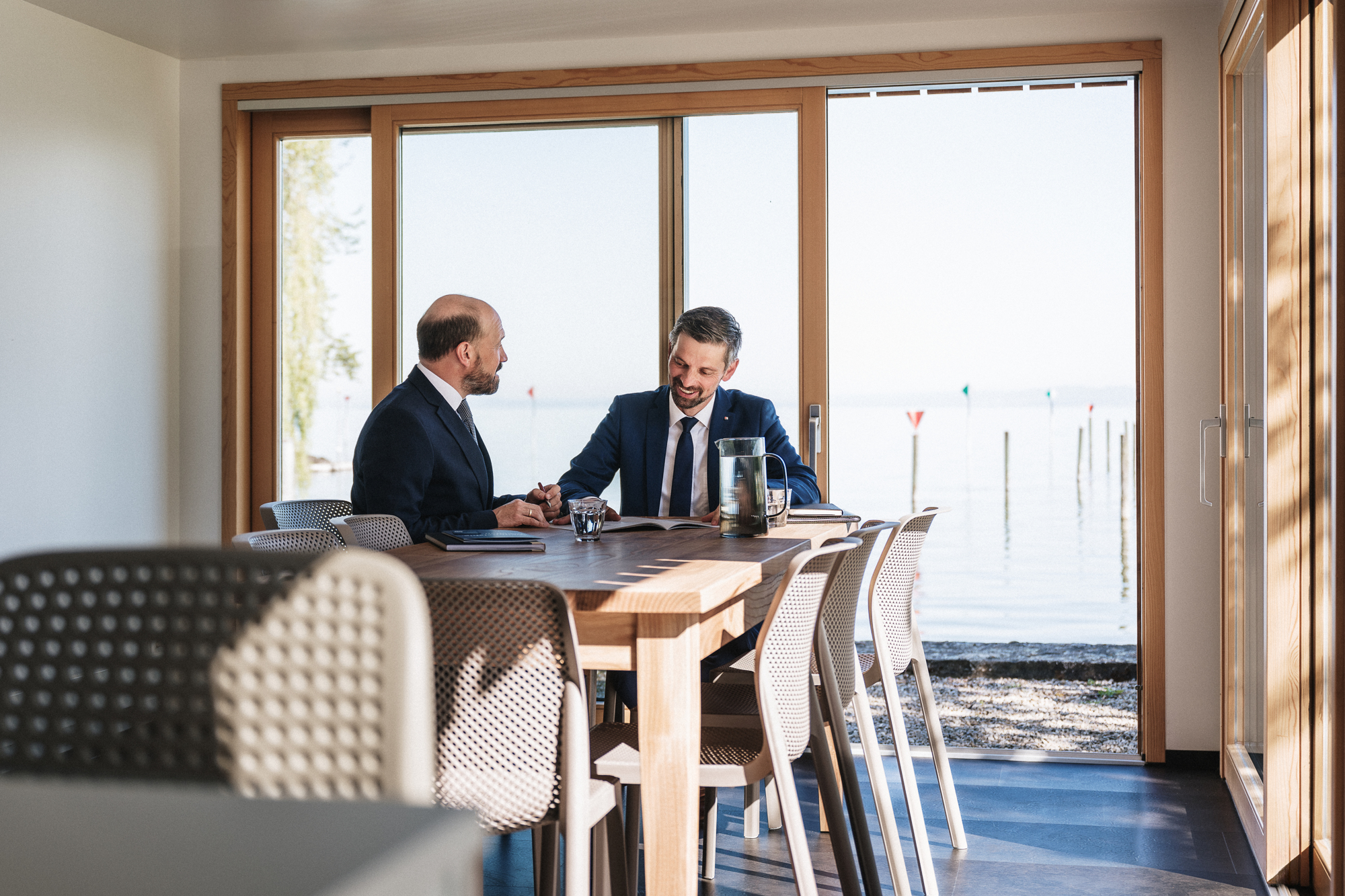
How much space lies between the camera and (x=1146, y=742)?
4.01 metres

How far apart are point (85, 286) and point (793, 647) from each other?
340 cm

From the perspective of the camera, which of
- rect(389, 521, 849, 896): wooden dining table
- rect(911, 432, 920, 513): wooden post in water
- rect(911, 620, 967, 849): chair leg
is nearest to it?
rect(389, 521, 849, 896): wooden dining table

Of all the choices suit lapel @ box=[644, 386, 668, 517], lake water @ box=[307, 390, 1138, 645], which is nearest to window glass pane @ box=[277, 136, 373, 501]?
lake water @ box=[307, 390, 1138, 645]

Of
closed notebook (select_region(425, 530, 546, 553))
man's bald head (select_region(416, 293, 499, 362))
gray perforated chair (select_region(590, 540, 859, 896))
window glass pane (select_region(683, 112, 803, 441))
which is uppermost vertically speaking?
window glass pane (select_region(683, 112, 803, 441))

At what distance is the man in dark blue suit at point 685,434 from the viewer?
3.57 m

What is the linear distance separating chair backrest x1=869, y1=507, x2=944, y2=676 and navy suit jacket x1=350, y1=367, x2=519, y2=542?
104cm

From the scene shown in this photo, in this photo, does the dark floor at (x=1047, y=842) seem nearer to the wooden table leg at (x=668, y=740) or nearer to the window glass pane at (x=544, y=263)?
the wooden table leg at (x=668, y=740)

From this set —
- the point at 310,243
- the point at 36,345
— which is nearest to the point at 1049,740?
the point at 310,243

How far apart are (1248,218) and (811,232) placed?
58.7 inches

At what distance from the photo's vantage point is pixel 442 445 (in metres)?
3.22

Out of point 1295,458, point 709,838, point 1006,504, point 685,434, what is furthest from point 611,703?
point 1006,504

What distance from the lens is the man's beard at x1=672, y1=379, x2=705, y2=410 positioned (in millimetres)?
3619

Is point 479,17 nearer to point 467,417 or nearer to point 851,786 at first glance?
point 467,417

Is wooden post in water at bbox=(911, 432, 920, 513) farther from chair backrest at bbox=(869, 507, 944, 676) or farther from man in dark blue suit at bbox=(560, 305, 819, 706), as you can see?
chair backrest at bbox=(869, 507, 944, 676)
